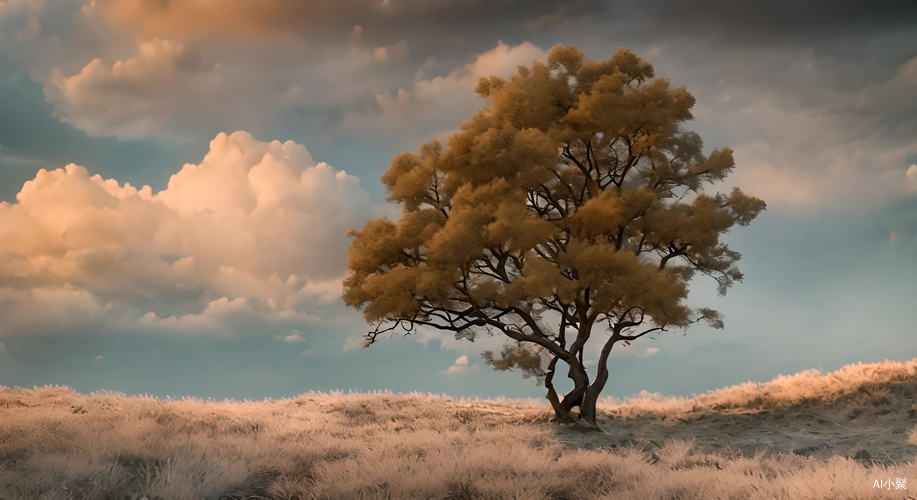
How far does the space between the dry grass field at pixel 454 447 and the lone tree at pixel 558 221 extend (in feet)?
9.71

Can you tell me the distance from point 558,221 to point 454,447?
850 cm

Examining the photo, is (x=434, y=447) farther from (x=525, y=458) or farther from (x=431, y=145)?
(x=431, y=145)

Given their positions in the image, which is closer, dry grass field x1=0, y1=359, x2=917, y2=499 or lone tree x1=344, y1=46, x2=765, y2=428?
dry grass field x1=0, y1=359, x2=917, y2=499

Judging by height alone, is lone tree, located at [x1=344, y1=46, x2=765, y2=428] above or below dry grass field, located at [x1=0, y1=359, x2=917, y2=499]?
above

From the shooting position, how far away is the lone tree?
16.1 meters

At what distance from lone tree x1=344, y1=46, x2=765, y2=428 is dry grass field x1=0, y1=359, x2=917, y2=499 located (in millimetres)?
2959

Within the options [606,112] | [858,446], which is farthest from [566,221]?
[858,446]

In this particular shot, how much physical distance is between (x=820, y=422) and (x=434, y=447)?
42.0 feet

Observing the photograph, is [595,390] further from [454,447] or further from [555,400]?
[454,447]

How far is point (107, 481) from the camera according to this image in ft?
28.0

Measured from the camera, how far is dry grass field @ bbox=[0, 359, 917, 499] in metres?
8.21

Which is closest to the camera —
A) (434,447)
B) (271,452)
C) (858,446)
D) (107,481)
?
(107,481)

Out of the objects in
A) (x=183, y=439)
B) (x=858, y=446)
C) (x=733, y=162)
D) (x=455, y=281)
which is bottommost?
(x=858, y=446)

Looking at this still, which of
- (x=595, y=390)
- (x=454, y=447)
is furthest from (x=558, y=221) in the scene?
(x=454, y=447)
